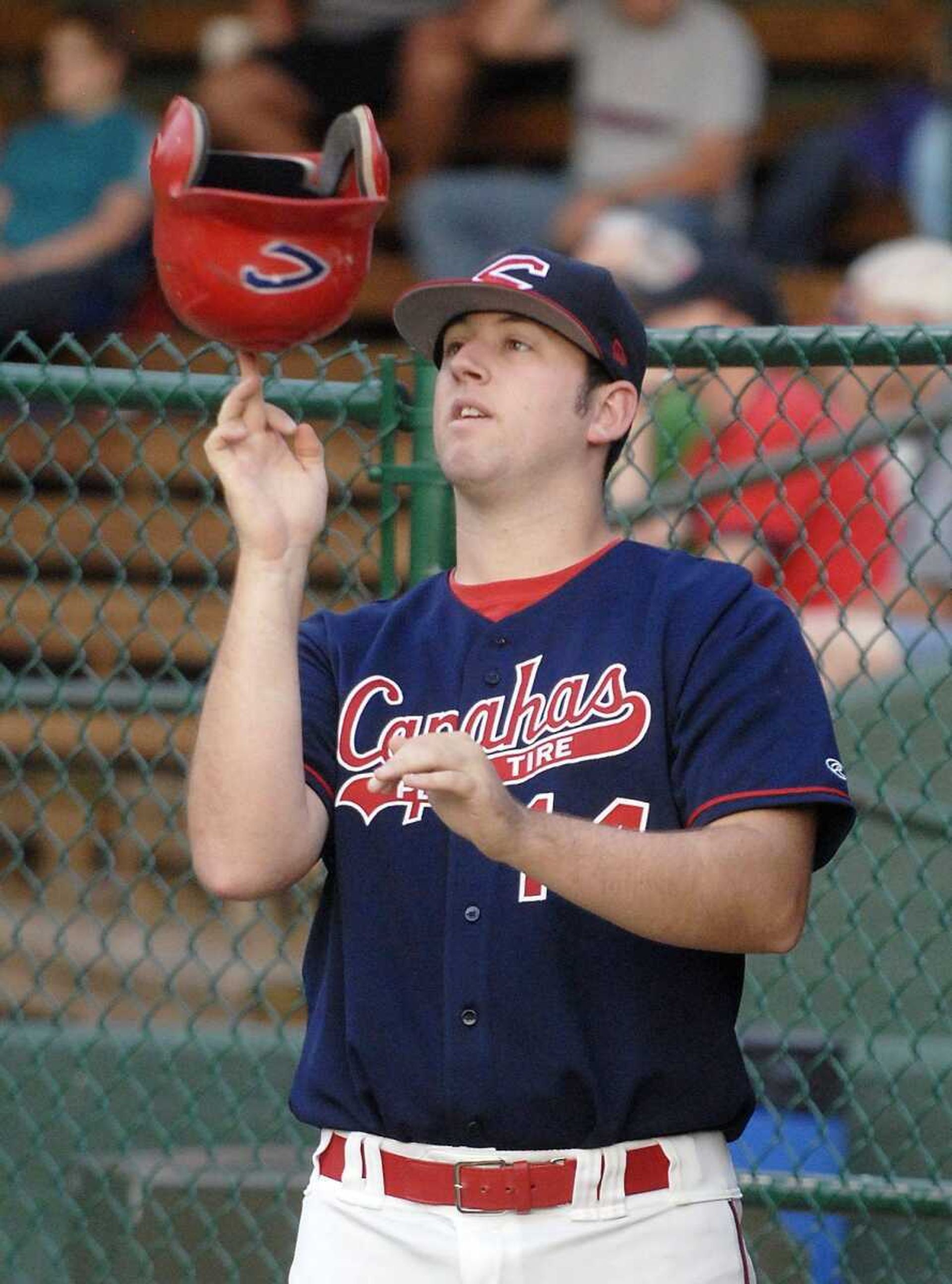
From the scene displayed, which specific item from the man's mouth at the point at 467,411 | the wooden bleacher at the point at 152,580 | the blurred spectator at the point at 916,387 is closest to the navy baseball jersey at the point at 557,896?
the man's mouth at the point at 467,411

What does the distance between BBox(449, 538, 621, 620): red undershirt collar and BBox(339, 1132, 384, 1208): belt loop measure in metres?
0.61

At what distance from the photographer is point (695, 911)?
6.89ft

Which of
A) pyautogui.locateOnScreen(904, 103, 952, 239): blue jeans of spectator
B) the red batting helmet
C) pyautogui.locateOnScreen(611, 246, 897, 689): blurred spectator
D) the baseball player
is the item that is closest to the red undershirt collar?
Result: the baseball player

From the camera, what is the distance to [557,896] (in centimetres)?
227

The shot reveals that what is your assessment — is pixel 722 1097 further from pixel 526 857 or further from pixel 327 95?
pixel 327 95

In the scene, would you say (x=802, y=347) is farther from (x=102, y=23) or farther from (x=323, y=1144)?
(x=102, y=23)

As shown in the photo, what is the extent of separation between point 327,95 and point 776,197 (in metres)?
1.52

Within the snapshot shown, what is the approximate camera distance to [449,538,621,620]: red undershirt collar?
7.91 ft

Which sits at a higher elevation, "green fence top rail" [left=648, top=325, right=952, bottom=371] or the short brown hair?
"green fence top rail" [left=648, top=325, right=952, bottom=371]

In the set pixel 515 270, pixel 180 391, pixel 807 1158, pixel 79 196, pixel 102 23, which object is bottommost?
pixel 807 1158

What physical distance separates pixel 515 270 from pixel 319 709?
57cm

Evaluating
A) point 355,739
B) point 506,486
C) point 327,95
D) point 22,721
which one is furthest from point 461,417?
point 327,95

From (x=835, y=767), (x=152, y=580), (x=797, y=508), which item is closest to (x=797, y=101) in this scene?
(x=152, y=580)

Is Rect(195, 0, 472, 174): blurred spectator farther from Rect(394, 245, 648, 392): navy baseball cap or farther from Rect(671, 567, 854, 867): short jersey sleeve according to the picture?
Rect(671, 567, 854, 867): short jersey sleeve
